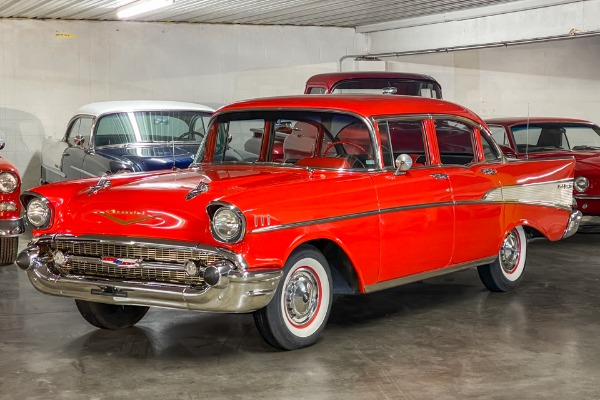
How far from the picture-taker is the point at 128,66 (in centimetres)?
1559

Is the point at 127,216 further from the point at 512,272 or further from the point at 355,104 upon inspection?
the point at 512,272

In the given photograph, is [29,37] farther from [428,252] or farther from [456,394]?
[456,394]

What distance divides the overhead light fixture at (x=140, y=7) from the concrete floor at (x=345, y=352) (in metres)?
6.18

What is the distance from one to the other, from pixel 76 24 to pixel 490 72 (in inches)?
266

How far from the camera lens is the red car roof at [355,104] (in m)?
6.60

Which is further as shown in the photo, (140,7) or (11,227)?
(140,7)

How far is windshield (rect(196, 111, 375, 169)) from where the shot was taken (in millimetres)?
6477

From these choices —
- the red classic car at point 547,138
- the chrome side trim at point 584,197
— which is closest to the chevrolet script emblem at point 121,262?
the red classic car at point 547,138

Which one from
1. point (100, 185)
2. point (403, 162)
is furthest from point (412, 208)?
point (100, 185)

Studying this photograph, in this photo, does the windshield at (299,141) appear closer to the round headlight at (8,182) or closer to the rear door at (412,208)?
the rear door at (412,208)

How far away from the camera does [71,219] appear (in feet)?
19.3

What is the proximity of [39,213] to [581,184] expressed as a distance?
21.6 ft

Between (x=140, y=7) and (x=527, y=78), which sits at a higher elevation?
(x=140, y=7)

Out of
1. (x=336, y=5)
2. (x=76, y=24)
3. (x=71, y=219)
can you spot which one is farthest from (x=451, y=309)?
(x=76, y=24)
